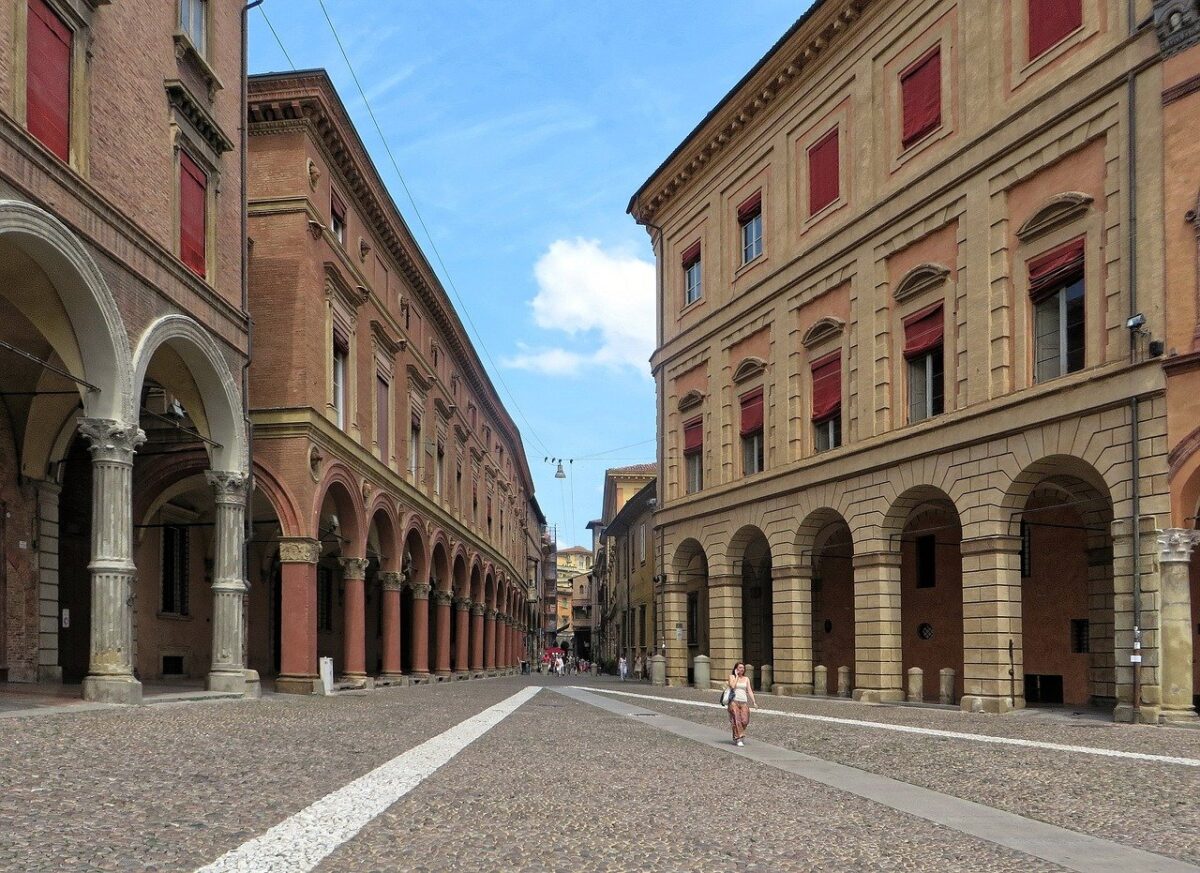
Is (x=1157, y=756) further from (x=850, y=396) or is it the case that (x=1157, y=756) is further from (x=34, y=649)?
(x=34, y=649)

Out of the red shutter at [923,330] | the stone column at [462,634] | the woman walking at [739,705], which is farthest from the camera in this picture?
the stone column at [462,634]

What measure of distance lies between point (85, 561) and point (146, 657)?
348 centimetres

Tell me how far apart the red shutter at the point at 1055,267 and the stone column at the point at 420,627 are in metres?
24.2

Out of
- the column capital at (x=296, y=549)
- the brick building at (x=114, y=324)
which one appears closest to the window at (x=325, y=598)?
the brick building at (x=114, y=324)

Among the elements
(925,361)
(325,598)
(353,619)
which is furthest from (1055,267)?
(325,598)

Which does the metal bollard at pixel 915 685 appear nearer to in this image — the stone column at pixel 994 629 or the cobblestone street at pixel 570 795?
the stone column at pixel 994 629

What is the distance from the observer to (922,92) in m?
25.4

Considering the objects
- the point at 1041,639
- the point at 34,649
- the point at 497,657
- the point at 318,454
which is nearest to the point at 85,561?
the point at 34,649

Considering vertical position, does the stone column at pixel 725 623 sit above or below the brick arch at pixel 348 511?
below

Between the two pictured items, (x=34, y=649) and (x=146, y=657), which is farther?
(x=146, y=657)

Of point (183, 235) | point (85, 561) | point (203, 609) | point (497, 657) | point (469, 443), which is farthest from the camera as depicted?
point (497, 657)

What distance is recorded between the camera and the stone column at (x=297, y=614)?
2536 cm

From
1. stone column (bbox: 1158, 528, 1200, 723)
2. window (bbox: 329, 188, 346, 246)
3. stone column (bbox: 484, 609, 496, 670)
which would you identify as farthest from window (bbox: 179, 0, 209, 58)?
stone column (bbox: 484, 609, 496, 670)

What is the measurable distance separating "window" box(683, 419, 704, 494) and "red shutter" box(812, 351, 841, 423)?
7153 mm
